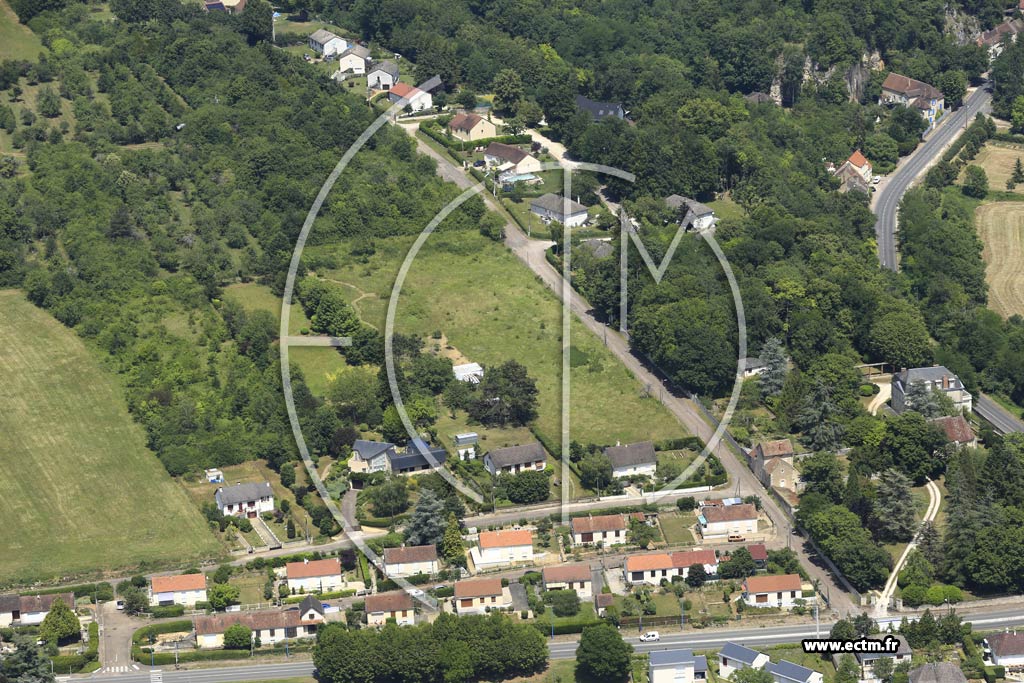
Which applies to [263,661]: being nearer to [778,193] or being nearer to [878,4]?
[778,193]

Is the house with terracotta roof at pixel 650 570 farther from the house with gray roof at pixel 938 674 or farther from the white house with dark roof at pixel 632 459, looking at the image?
the house with gray roof at pixel 938 674

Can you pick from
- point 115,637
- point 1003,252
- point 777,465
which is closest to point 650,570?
point 777,465

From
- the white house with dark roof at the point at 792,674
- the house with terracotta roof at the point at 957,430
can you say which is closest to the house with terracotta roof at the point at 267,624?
the white house with dark roof at the point at 792,674

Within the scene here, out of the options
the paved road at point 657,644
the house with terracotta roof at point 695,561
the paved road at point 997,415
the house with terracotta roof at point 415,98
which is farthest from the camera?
the house with terracotta roof at point 415,98

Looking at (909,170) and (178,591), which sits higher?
(909,170)

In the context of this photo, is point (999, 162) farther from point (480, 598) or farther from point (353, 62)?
point (480, 598)

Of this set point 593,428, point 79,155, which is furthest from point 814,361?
point 79,155
